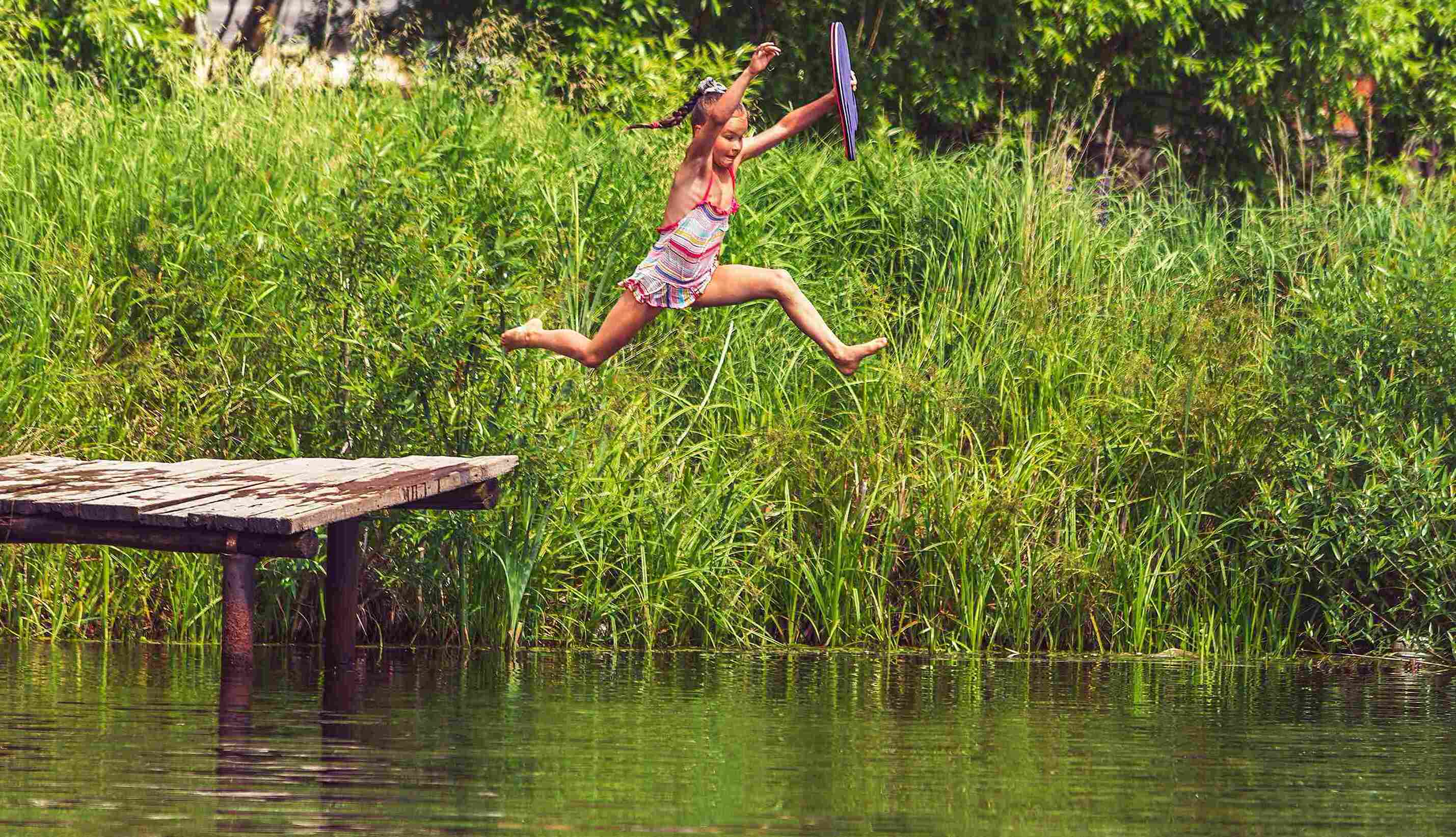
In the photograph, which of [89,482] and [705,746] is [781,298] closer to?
[705,746]

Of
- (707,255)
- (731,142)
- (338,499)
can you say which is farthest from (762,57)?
(338,499)

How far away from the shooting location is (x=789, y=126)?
25.4 feet

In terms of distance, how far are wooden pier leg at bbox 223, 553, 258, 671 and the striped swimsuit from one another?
7.89ft

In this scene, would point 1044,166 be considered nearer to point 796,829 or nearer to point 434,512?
point 434,512

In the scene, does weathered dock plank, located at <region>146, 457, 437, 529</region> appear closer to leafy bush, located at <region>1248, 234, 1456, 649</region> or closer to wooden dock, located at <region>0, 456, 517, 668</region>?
wooden dock, located at <region>0, 456, 517, 668</region>

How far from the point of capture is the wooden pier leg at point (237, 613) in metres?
9.10

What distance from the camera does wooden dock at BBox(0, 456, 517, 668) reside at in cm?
851

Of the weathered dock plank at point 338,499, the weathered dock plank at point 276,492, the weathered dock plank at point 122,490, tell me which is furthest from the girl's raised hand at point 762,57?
the weathered dock plank at point 122,490

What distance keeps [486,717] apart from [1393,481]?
5.56m

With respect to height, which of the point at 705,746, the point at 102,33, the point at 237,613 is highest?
the point at 102,33

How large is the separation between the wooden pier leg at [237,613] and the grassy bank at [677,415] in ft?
5.42

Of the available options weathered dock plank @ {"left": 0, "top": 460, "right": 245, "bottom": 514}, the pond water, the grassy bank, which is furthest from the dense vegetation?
the pond water

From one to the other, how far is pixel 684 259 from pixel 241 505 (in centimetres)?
221

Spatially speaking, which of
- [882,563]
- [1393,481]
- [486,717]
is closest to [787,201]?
[882,563]
